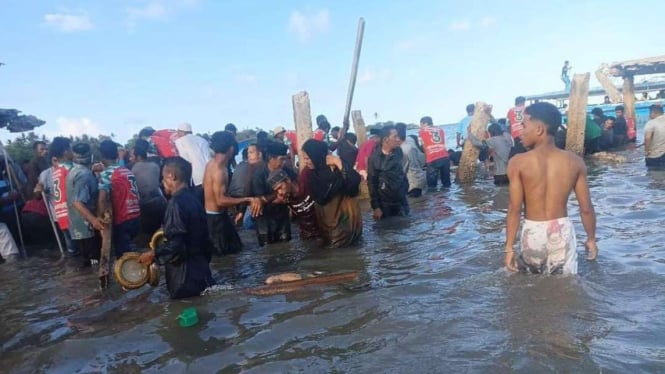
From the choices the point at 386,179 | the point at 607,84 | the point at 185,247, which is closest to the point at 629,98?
the point at 607,84

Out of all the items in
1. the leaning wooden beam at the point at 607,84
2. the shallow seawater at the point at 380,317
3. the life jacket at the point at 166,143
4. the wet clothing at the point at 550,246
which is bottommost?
the shallow seawater at the point at 380,317

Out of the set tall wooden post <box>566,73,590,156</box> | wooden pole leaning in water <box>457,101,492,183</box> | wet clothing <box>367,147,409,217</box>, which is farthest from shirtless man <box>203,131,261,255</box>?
tall wooden post <box>566,73,590,156</box>

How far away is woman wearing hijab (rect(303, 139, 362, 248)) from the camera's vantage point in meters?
6.39

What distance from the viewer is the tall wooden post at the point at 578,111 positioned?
14758 millimetres

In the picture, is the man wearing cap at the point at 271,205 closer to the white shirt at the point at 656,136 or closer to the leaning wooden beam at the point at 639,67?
the white shirt at the point at 656,136

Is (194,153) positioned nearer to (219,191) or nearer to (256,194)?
(256,194)

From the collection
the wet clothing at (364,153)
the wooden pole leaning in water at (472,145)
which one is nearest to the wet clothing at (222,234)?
the wet clothing at (364,153)

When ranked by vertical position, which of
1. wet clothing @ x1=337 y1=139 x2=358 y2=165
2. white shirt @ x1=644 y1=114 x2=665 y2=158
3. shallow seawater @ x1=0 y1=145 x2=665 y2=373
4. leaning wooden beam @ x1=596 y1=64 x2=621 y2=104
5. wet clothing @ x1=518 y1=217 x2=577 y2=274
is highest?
leaning wooden beam @ x1=596 y1=64 x2=621 y2=104

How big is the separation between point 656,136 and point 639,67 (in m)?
12.5

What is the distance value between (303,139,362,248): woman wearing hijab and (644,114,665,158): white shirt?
861cm

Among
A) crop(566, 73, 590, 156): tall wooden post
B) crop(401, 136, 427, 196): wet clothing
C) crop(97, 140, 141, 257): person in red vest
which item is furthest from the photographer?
crop(566, 73, 590, 156): tall wooden post

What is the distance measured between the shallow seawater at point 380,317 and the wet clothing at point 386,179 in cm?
150

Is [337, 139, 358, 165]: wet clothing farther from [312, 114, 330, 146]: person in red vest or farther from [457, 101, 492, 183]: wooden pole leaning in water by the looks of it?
[457, 101, 492, 183]: wooden pole leaning in water

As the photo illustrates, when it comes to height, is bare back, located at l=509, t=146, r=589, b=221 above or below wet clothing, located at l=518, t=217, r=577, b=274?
above
